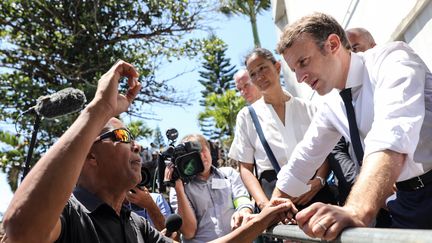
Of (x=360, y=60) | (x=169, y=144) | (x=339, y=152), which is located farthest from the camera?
(x=169, y=144)

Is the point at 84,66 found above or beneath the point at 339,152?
above

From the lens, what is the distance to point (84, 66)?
33.0ft

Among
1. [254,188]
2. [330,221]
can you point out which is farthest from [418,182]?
[254,188]

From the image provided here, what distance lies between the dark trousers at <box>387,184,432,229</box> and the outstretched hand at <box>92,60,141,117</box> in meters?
1.14

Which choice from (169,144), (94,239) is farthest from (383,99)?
(169,144)

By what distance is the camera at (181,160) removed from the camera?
3.23m

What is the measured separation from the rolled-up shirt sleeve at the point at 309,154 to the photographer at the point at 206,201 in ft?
3.81

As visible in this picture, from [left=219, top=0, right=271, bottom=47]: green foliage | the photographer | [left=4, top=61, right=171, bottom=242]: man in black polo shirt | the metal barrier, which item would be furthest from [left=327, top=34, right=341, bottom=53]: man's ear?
[left=219, top=0, right=271, bottom=47]: green foliage

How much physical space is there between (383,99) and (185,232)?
2.24 meters

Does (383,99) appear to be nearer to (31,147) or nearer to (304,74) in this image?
(304,74)

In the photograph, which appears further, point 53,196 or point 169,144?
point 169,144

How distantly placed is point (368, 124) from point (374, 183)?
0.71 metres

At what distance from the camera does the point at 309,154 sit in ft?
7.16

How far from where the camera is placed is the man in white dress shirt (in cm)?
122
